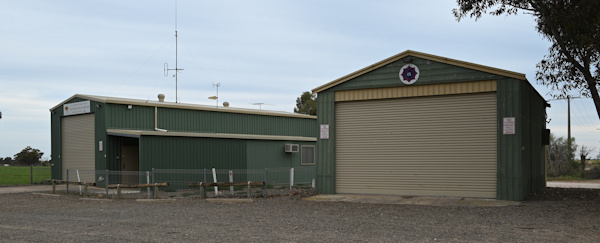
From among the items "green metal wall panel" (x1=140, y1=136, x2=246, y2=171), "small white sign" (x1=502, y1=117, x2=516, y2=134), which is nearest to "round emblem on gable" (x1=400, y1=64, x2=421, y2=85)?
"small white sign" (x1=502, y1=117, x2=516, y2=134)

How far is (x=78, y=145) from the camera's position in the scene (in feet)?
79.1

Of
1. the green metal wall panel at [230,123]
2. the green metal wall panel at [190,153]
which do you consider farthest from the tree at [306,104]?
the green metal wall panel at [190,153]

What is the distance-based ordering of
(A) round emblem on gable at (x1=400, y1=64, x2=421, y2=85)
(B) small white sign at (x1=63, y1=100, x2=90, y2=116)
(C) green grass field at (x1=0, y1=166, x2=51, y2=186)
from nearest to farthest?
(A) round emblem on gable at (x1=400, y1=64, x2=421, y2=85)
(B) small white sign at (x1=63, y1=100, x2=90, y2=116)
(C) green grass field at (x1=0, y1=166, x2=51, y2=186)

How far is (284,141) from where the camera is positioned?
84.7ft

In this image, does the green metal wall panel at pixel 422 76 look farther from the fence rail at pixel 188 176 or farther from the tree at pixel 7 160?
the tree at pixel 7 160

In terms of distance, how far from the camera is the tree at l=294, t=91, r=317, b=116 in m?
48.7

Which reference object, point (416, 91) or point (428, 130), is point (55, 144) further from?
point (428, 130)

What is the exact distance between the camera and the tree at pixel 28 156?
60625 mm

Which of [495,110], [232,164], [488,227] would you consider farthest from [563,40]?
[232,164]

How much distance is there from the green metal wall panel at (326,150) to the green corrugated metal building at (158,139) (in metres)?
6.84

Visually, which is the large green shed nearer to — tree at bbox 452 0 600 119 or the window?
tree at bbox 452 0 600 119

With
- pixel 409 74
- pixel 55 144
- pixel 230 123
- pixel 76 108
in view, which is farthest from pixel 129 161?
pixel 409 74

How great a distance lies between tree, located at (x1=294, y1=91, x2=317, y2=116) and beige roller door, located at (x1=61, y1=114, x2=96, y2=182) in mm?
25661

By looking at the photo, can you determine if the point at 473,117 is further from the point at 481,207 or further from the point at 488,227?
the point at 488,227
